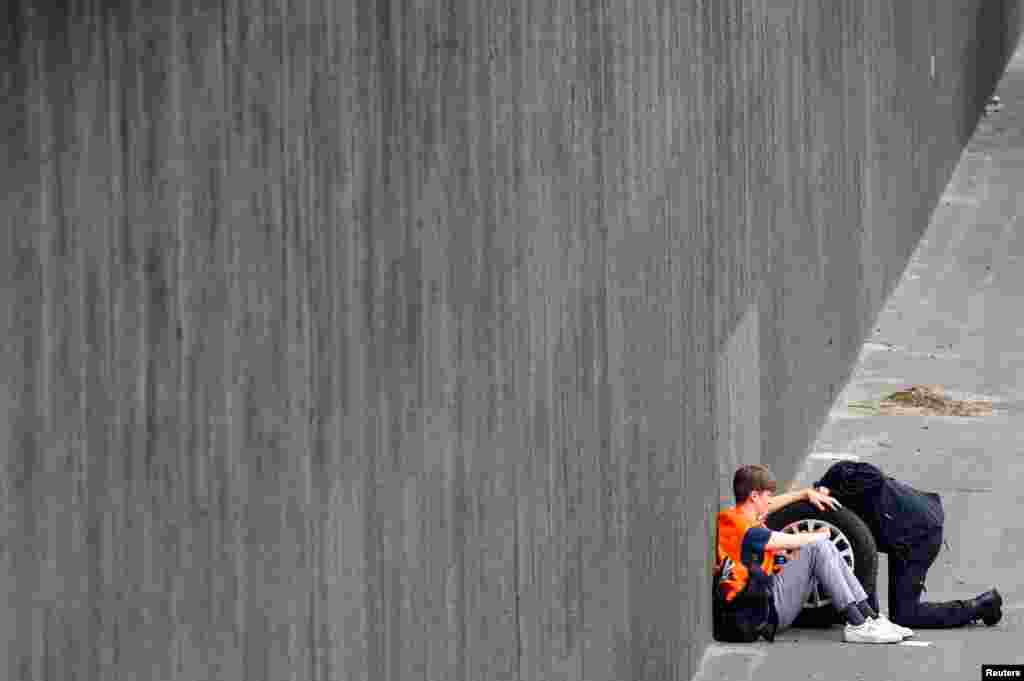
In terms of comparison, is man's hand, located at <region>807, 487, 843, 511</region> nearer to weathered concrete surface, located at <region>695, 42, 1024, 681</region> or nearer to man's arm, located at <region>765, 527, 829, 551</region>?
man's arm, located at <region>765, 527, 829, 551</region>

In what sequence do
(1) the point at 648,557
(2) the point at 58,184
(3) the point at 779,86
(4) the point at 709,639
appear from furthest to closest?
(3) the point at 779,86 → (4) the point at 709,639 → (1) the point at 648,557 → (2) the point at 58,184

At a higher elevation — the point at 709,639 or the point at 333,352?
the point at 333,352

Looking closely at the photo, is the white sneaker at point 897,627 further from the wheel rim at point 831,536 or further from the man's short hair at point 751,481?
the man's short hair at point 751,481

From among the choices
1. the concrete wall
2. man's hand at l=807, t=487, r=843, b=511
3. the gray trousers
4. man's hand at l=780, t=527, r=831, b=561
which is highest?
the concrete wall

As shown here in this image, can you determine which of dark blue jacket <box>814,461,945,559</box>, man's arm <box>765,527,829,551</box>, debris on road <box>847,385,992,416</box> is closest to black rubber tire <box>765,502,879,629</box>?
dark blue jacket <box>814,461,945,559</box>

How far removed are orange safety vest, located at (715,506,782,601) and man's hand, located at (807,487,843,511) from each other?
1.02 ft

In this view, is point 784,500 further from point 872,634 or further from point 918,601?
point 918,601

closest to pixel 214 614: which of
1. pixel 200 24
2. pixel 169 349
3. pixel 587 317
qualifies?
pixel 169 349

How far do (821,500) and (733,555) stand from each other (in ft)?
1.85

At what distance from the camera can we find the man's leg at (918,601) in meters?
10.9

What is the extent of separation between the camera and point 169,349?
4148 millimetres

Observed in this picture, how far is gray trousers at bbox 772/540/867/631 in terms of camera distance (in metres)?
10.5

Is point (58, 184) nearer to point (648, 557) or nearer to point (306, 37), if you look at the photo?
point (306, 37)

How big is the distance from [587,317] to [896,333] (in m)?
11.6
